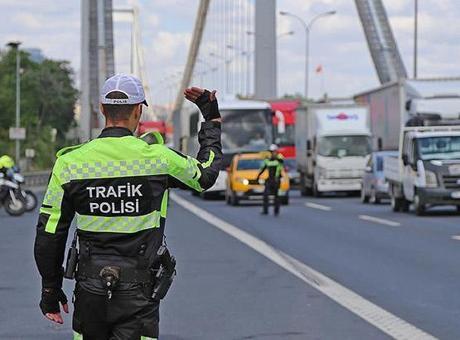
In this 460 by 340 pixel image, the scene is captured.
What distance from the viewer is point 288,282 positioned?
1417cm

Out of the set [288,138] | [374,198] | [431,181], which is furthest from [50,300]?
[288,138]

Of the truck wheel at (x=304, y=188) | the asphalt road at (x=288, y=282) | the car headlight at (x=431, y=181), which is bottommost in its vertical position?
the truck wheel at (x=304, y=188)

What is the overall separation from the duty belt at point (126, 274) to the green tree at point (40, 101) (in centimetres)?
8284

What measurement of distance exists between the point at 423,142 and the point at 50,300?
80.5 ft

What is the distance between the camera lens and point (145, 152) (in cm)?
527

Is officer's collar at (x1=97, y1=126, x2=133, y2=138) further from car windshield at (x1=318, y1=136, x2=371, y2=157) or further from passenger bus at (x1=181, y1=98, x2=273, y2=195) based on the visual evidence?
passenger bus at (x1=181, y1=98, x2=273, y2=195)

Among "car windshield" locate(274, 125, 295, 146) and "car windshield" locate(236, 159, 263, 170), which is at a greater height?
"car windshield" locate(274, 125, 295, 146)

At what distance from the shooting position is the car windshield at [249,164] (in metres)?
38.6

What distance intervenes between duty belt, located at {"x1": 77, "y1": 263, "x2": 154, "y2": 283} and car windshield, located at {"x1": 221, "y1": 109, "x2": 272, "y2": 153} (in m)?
40.7

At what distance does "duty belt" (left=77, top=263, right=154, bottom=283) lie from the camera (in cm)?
512

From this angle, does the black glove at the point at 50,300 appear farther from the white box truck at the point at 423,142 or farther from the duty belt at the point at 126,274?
the white box truck at the point at 423,142

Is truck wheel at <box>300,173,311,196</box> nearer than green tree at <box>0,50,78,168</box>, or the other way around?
truck wheel at <box>300,173,311,196</box>

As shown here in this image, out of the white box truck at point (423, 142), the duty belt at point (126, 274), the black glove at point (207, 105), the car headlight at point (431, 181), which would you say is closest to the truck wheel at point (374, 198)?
the white box truck at point (423, 142)

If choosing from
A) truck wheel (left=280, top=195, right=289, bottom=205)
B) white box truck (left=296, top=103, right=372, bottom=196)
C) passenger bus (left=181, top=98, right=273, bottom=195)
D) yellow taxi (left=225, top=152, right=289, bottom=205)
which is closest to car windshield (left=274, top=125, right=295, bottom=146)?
passenger bus (left=181, top=98, right=273, bottom=195)
